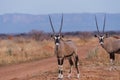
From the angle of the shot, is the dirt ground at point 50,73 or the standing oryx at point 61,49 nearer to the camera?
the standing oryx at point 61,49

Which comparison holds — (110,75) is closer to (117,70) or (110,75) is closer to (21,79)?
(117,70)

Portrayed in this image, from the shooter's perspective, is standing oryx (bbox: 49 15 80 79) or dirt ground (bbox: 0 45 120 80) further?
dirt ground (bbox: 0 45 120 80)

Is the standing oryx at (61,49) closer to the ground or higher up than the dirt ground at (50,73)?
higher up

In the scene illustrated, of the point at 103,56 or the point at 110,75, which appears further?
the point at 103,56

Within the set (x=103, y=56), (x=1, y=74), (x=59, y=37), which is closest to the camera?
(x=59, y=37)

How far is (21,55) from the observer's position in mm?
34625

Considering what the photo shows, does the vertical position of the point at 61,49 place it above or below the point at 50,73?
above

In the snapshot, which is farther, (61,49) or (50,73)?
(50,73)

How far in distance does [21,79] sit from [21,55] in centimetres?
1401

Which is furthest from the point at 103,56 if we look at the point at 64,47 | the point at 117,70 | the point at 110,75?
the point at 64,47

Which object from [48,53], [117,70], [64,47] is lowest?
[48,53]

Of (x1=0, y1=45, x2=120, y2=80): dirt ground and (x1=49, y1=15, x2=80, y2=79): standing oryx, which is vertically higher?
(x1=49, y1=15, x2=80, y2=79): standing oryx

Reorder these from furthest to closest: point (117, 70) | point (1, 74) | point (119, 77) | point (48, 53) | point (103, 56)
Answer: point (48, 53) → point (103, 56) → point (1, 74) → point (117, 70) → point (119, 77)

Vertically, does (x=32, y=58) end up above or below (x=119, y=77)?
below
